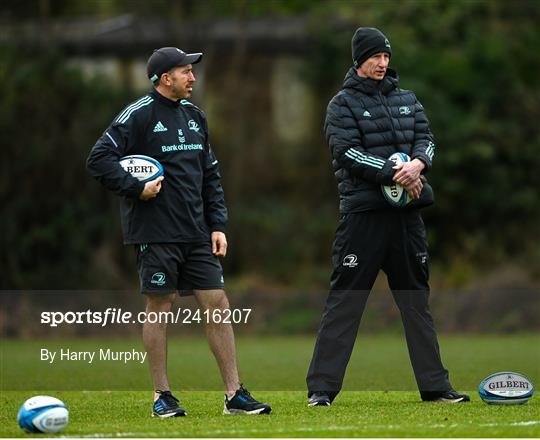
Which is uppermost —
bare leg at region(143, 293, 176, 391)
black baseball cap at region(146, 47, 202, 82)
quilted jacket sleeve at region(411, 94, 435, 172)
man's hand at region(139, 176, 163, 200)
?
black baseball cap at region(146, 47, 202, 82)

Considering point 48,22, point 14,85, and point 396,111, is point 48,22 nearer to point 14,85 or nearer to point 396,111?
point 14,85

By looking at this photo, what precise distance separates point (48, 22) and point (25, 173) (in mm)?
3267

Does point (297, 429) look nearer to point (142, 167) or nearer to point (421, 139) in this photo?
point (142, 167)

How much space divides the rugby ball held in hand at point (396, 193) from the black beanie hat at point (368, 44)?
747mm

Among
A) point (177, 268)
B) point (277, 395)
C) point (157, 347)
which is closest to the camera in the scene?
point (157, 347)

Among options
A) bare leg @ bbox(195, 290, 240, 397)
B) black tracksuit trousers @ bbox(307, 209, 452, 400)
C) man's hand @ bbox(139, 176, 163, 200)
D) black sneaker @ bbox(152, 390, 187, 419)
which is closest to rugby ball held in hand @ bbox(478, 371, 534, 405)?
black tracksuit trousers @ bbox(307, 209, 452, 400)

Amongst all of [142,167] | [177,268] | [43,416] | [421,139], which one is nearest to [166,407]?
[177,268]

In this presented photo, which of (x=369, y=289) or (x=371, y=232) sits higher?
(x=371, y=232)

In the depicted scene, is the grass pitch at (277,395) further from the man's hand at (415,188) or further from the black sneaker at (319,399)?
the man's hand at (415,188)

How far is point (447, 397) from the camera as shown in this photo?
852 cm

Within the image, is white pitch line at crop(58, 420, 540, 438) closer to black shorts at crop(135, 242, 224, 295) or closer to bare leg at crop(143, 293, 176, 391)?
bare leg at crop(143, 293, 176, 391)

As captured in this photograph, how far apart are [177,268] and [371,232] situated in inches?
55.2

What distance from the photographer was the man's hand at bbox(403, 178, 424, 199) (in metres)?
8.24

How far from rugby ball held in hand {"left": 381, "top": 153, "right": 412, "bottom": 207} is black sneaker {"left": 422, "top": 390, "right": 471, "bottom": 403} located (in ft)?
4.43
